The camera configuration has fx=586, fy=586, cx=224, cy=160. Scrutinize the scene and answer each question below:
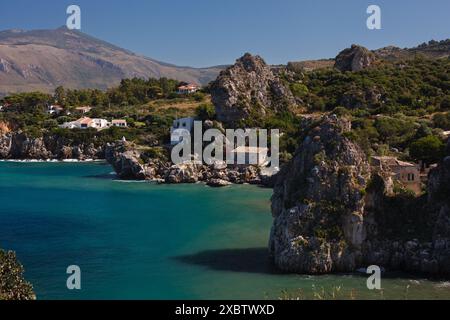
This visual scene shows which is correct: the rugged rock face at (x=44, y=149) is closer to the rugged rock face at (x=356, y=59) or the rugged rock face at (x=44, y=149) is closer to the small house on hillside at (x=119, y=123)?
the small house on hillside at (x=119, y=123)

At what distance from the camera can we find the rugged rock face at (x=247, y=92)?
260 feet

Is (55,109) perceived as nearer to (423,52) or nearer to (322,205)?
(423,52)

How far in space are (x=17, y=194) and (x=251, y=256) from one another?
34806 millimetres

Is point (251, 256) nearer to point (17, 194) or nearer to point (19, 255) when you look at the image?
point (19, 255)

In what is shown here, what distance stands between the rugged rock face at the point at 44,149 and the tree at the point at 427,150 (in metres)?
58.1

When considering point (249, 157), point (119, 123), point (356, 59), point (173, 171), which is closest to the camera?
point (173, 171)

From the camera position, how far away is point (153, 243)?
3653cm

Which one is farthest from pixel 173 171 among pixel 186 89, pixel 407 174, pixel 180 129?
pixel 186 89

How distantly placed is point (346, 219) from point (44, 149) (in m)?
76.1

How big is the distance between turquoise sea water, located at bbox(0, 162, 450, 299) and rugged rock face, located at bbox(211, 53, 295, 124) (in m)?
19.0

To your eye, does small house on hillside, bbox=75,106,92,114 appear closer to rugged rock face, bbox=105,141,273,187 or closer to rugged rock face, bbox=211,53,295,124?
rugged rock face, bbox=211,53,295,124

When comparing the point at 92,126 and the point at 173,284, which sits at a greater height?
the point at 92,126

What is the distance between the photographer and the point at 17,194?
59.1m
